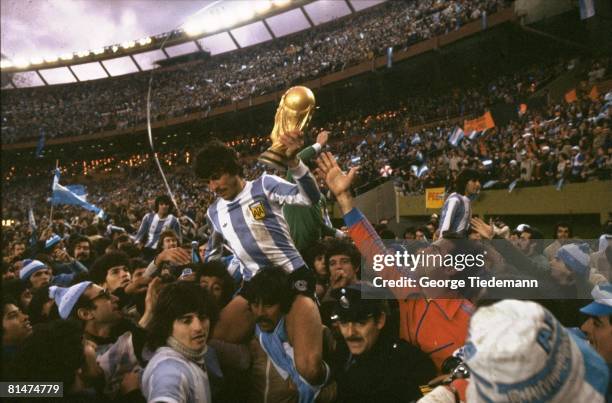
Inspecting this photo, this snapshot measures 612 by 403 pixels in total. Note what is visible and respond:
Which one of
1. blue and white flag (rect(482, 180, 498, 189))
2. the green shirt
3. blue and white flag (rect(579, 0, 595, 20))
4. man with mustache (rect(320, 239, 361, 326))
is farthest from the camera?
blue and white flag (rect(482, 180, 498, 189))

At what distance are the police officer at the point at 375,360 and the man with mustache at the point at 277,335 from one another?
0.18 m

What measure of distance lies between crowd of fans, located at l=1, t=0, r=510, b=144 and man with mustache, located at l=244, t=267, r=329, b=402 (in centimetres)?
1746

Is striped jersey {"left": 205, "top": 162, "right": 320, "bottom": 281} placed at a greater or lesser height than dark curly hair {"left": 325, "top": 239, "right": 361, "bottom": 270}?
greater

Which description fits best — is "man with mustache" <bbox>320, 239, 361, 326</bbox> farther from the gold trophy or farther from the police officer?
the gold trophy

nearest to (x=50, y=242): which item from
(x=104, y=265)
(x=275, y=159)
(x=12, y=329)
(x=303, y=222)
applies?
(x=104, y=265)

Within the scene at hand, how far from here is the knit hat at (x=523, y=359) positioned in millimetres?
1021

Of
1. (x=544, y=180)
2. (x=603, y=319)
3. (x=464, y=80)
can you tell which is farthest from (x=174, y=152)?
(x=603, y=319)

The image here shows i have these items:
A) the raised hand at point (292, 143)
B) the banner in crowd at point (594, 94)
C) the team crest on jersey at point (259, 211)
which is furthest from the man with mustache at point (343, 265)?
the banner in crowd at point (594, 94)

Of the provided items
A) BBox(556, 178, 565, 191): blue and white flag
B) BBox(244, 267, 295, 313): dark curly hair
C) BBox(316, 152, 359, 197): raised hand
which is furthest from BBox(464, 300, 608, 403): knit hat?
BBox(556, 178, 565, 191): blue and white flag

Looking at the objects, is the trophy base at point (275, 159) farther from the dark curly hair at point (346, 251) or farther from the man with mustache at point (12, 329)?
the man with mustache at point (12, 329)

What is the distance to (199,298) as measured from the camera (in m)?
2.59

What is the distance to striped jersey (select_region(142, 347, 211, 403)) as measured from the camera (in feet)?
6.73

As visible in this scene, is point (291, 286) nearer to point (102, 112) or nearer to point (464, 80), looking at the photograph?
point (464, 80)

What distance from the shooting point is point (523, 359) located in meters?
1.02
